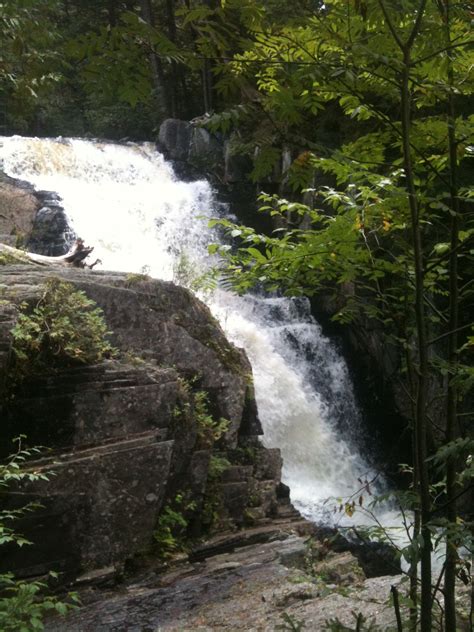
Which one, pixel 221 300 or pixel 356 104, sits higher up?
pixel 356 104

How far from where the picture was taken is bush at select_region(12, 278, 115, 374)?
494 centimetres

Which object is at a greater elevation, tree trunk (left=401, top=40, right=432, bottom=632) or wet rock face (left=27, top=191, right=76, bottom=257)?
wet rock face (left=27, top=191, right=76, bottom=257)

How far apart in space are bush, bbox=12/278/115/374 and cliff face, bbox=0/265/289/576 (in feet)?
0.37

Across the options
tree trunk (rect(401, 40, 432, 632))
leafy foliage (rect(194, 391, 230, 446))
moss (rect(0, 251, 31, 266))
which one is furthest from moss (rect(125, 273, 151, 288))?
tree trunk (rect(401, 40, 432, 632))

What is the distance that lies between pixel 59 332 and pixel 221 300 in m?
7.37

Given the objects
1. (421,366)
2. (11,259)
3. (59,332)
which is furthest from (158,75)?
(421,366)

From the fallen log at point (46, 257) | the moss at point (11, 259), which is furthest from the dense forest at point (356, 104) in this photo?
the fallen log at point (46, 257)

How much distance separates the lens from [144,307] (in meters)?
6.47

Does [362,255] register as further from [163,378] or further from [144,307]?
[144,307]

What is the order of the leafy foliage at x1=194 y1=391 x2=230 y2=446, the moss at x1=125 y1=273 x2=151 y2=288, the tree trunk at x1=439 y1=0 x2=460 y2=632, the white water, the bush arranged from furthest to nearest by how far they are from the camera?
the white water, the moss at x1=125 y1=273 x2=151 y2=288, the leafy foliage at x1=194 y1=391 x2=230 y2=446, the bush, the tree trunk at x1=439 y1=0 x2=460 y2=632

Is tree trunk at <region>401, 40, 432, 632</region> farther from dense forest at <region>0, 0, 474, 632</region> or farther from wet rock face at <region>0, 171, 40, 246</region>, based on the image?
wet rock face at <region>0, 171, 40, 246</region>

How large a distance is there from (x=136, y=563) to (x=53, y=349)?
206 cm

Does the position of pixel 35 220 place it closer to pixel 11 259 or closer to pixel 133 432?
pixel 11 259

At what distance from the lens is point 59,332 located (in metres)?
5.07
